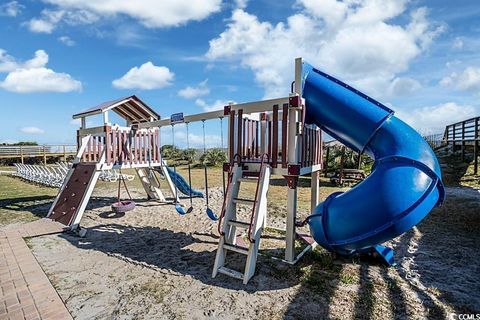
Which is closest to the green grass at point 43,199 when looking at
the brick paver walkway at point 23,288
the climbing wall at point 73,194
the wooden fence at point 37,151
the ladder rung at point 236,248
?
the climbing wall at point 73,194

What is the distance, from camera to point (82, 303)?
379cm

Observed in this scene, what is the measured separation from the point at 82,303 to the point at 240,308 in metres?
1.96

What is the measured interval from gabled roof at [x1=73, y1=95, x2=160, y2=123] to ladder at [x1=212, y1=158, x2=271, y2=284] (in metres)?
4.92

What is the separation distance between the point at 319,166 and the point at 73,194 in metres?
6.04

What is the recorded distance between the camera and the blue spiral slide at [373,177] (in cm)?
366

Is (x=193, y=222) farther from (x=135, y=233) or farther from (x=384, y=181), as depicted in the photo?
(x=384, y=181)

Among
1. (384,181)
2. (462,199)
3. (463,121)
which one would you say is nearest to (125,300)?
(384,181)

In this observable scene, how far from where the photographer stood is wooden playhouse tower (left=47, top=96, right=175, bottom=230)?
746 cm

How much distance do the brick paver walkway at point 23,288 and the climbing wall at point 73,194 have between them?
1.14 meters

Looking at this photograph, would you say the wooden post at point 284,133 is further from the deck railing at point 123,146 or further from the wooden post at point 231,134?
the deck railing at point 123,146

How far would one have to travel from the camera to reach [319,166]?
651 centimetres

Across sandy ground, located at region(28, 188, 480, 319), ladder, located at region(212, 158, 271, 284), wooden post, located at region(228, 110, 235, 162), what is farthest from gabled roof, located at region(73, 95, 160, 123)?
ladder, located at region(212, 158, 271, 284)

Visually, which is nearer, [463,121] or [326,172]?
[326,172]

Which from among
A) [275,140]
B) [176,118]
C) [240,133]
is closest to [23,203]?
[176,118]
